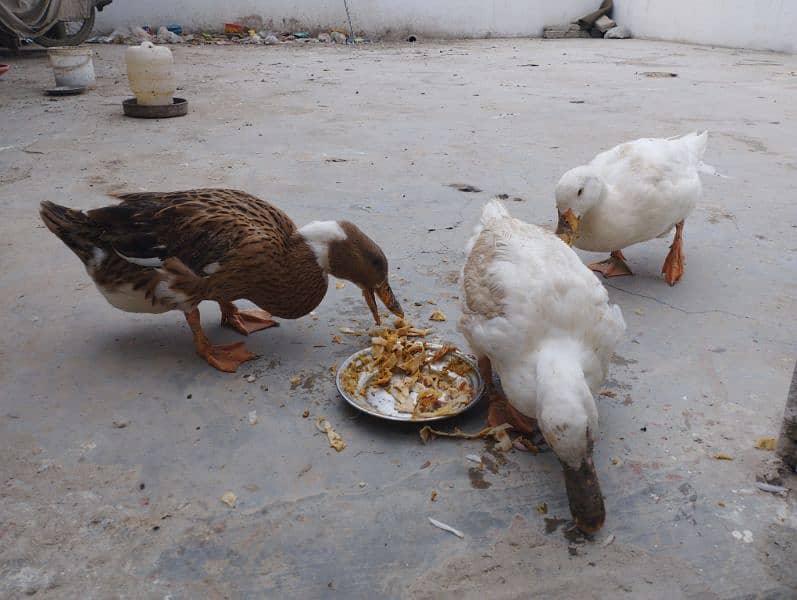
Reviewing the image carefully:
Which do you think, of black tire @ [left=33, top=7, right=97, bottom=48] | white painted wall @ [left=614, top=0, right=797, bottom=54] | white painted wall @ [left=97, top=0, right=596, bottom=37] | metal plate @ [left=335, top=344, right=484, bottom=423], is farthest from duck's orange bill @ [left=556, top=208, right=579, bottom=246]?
white painted wall @ [left=97, top=0, right=596, bottom=37]

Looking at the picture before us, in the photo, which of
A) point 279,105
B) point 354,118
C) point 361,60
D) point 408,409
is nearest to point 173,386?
point 408,409

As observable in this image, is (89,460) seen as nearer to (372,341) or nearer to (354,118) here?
(372,341)

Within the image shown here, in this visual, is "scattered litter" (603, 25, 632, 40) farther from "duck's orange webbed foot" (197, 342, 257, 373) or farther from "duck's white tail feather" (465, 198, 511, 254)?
"duck's orange webbed foot" (197, 342, 257, 373)

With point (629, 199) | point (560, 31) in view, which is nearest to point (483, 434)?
point (629, 199)

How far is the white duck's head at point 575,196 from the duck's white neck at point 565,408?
4.84 ft

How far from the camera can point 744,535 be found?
2.05 m

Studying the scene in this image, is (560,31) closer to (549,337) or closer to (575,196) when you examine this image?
(575,196)

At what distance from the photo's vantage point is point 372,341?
300cm

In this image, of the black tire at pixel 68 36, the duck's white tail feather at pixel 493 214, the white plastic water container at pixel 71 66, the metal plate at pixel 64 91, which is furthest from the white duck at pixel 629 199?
the black tire at pixel 68 36

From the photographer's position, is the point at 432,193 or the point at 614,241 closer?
the point at 614,241

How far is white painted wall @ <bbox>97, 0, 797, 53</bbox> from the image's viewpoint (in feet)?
46.6

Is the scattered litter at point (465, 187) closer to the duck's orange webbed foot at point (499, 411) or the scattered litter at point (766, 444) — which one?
the duck's orange webbed foot at point (499, 411)

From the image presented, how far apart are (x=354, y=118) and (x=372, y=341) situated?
5001mm

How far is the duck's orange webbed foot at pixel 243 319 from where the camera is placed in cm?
324
